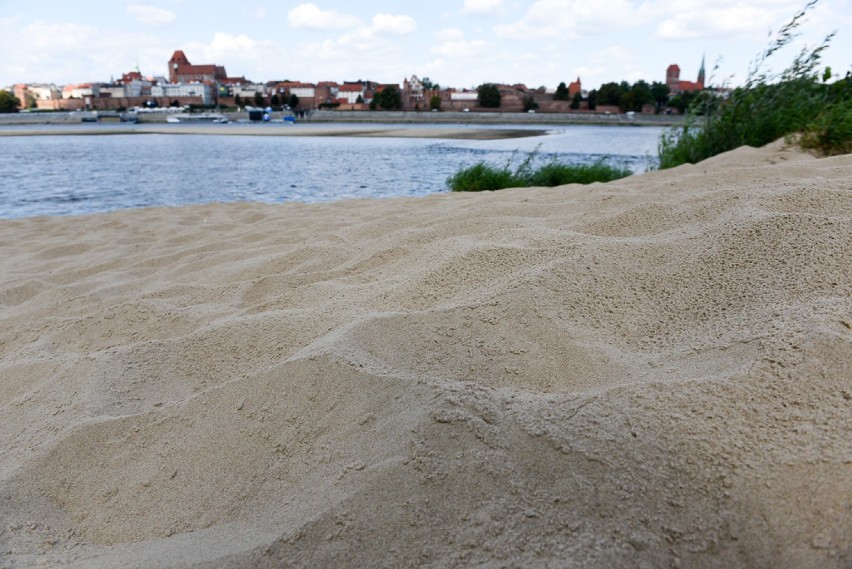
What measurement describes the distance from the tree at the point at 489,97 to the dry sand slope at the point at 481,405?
87826mm

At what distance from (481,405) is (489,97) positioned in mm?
89526

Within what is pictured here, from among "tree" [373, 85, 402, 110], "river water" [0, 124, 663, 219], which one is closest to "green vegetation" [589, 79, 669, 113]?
"tree" [373, 85, 402, 110]

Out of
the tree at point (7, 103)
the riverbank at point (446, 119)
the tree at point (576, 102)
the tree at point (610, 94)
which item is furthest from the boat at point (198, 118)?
the tree at point (610, 94)

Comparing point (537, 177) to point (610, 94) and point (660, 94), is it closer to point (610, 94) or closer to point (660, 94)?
point (610, 94)

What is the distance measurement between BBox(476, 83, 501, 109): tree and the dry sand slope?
87826 mm

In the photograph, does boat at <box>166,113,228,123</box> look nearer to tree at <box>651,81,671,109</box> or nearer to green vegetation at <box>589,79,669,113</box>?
green vegetation at <box>589,79,669,113</box>

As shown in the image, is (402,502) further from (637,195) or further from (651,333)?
(637,195)

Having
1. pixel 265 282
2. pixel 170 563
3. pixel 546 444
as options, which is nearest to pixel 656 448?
pixel 546 444

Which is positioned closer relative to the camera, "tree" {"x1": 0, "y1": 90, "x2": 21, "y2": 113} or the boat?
the boat

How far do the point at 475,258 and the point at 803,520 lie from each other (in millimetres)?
1245

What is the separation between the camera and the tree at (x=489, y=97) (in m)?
85.9

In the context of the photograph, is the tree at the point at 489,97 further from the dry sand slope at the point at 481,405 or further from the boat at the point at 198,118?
the dry sand slope at the point at 481,405

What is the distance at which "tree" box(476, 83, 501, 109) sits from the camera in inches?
3381

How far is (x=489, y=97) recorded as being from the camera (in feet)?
282
